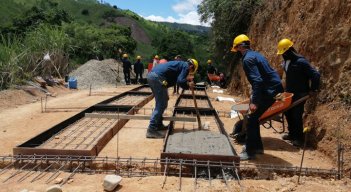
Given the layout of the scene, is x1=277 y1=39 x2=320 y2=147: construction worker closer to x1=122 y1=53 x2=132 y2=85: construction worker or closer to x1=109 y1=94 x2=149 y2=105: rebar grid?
x1=109 y1=94 x2=149 y2=105: rebar grid

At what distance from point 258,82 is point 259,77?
0.27 feet

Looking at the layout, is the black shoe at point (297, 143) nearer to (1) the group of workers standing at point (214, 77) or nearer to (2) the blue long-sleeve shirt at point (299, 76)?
(2) the blue long-sleeve shirt at point (299, 76)

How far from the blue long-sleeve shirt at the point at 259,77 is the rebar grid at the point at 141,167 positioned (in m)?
0.95

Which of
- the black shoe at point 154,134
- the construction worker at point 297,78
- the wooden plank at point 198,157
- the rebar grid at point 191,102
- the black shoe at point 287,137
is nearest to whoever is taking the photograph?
the wooden plank at point 198,157

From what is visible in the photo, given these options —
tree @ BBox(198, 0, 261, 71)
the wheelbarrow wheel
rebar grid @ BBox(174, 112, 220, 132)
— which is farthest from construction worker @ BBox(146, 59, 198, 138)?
tree @ BBox(198, 0, 261, 71)

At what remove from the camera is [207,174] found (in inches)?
186

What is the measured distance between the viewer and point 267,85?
5379 mm

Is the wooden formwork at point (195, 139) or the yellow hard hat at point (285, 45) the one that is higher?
the yellow hard hat at point (285, 45)

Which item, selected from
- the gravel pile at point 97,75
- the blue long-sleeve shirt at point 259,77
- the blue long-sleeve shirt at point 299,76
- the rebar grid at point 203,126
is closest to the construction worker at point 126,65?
the gravel pile at point 97,75

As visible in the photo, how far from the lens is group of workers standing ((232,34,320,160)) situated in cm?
504

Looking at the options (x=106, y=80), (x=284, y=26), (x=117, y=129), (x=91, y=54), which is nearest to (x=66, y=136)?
(x=117, y=129)

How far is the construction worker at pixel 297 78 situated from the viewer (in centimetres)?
573

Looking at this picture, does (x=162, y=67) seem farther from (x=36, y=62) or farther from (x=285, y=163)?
(x=36, y=62)

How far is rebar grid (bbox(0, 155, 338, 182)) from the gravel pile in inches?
527
